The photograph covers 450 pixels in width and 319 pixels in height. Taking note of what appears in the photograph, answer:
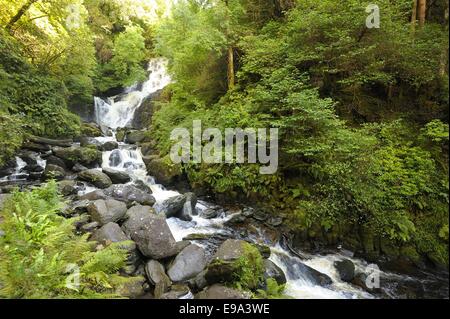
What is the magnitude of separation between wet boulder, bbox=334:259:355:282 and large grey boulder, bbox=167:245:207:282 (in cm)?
311

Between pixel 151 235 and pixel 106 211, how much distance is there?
147 cm

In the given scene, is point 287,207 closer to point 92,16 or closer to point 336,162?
→ point 336,162

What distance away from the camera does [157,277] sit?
5172mm

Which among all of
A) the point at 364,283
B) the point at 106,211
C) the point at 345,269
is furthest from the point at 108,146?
the point at 364,283

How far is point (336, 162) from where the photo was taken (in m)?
6.95

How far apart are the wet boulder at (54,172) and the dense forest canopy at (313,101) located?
128cm

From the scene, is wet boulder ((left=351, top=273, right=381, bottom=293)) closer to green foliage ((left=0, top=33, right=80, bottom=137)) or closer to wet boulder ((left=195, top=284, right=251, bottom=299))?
wet boulder ((left=195, top=284, right=251, bottom=299))

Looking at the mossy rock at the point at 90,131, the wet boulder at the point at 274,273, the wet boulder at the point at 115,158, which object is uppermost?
the mossy rock at the point at 90,131

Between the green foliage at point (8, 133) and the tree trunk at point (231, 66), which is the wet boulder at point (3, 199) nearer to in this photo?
the green foliage at point (8, 133)

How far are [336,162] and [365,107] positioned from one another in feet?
10.6

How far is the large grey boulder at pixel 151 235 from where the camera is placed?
18.5 ft

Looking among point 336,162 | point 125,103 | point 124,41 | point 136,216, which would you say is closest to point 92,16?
point 124,41

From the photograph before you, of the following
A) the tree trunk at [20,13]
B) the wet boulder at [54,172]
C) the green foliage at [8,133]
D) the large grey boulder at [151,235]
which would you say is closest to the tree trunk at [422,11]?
the large grey boulder at [151,235]

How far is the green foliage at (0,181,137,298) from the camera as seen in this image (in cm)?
375
